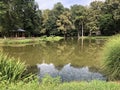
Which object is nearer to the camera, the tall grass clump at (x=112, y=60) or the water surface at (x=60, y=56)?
the tall grass clump at (x=112, y=60)

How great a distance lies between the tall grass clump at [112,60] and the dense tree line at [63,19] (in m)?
45.4

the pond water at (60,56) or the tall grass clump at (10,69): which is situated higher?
A: the tall grass clump at (10,69)

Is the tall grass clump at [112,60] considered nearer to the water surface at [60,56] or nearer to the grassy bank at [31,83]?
the water surface at [60,56]

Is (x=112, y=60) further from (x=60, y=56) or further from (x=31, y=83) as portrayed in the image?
(x=60, y=56)

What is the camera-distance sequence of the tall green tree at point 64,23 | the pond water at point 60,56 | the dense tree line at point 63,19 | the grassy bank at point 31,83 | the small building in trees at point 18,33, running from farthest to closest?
the tall green tree at point 64,23 < the dense tree line at point 63,19 < the small building in trees at point 18,33 < the pond water at point 60,56 < the grassy bank at point 31,83

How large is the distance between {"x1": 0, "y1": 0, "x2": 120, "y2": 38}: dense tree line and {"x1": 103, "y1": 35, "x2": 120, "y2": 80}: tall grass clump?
149ft

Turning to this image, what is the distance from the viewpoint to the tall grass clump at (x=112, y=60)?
10812 millimetres

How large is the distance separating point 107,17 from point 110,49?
53945 millimetres

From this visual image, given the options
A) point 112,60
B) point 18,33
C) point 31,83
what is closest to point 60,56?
point 112,60

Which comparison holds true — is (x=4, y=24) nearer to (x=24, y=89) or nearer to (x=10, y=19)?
(x=10, y=19)

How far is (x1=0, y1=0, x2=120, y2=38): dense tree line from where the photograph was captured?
58.4 m

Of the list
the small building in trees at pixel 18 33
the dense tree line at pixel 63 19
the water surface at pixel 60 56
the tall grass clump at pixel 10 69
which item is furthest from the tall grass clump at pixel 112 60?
the small building in trees at pixel 18 33

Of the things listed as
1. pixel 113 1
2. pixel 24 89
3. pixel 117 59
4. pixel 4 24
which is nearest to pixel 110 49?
pixel 117 59

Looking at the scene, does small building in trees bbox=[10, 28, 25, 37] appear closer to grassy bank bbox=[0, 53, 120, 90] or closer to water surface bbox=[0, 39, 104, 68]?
water surface bbox=[0, 39, 104, 68]
